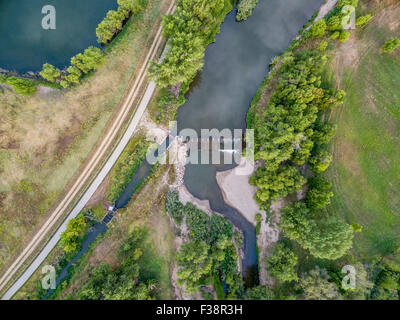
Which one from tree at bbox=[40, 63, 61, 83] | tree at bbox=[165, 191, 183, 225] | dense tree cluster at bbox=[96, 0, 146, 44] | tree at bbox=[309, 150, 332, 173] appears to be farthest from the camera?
tree at bbox=[165, 191, 183, 225]

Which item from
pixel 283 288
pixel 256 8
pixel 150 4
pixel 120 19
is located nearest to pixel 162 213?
pixel 283 288

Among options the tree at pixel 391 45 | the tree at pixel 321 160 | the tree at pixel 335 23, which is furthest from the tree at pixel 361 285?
the tree at pixel 335 23

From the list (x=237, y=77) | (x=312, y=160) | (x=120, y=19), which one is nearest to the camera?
(x=312, y=160)

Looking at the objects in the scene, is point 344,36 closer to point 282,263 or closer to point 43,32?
point 282,263

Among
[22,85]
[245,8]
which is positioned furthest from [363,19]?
[22,85]

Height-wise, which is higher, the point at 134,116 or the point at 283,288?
the point at 134,116

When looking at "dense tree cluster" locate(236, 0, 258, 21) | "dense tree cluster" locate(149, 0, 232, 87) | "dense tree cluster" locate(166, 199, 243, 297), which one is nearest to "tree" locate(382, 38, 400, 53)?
"dense tree cluster" locate(236, 0, 258, 21)

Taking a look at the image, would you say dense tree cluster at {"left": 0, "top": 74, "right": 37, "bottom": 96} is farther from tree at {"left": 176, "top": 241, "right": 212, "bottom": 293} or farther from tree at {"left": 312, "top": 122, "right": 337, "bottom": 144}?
tree at {"left": 312, "top": 122, "right": 337, "bottom": 144}

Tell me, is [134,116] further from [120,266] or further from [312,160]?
[312,160]
